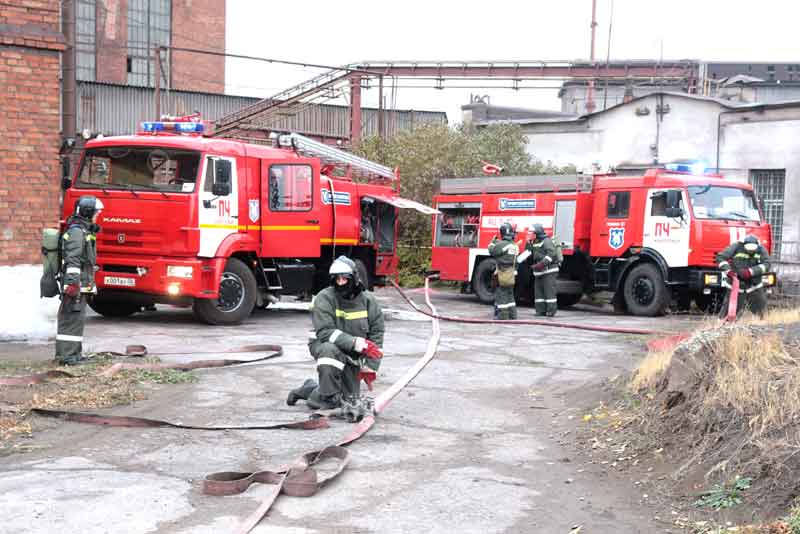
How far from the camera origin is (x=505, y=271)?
50.8 ft

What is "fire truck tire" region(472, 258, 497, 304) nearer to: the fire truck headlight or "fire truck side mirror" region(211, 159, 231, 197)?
"fire truck side mirror" region(211, 159, 231, 197)

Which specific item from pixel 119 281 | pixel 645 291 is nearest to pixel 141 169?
pixel 119 281

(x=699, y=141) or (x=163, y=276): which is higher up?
(x=699, y=141)

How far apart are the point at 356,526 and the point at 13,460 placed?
8.43 feet

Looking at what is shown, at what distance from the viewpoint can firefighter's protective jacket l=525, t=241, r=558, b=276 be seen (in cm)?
1648

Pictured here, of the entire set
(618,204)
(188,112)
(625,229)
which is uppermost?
(188,112)

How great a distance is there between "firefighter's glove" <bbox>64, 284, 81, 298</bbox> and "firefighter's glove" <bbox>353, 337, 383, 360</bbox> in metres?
3.66

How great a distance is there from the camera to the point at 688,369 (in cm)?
688

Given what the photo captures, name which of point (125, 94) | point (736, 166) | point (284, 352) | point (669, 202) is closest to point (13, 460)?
point (284, 352)

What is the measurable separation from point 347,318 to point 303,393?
2.98ft

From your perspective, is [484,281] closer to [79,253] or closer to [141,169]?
[141,169]

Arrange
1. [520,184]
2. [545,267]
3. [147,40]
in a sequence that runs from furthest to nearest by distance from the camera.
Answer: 1. [147,40]
2. [520,184]
3. [545,267]

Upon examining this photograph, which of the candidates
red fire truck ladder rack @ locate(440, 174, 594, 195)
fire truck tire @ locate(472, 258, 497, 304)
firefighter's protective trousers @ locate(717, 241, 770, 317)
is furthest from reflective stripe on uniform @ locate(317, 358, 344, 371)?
fire truck tire @ locate(472, 258, 497, 304)

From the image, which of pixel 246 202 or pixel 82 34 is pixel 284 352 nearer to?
pixel 246 202
